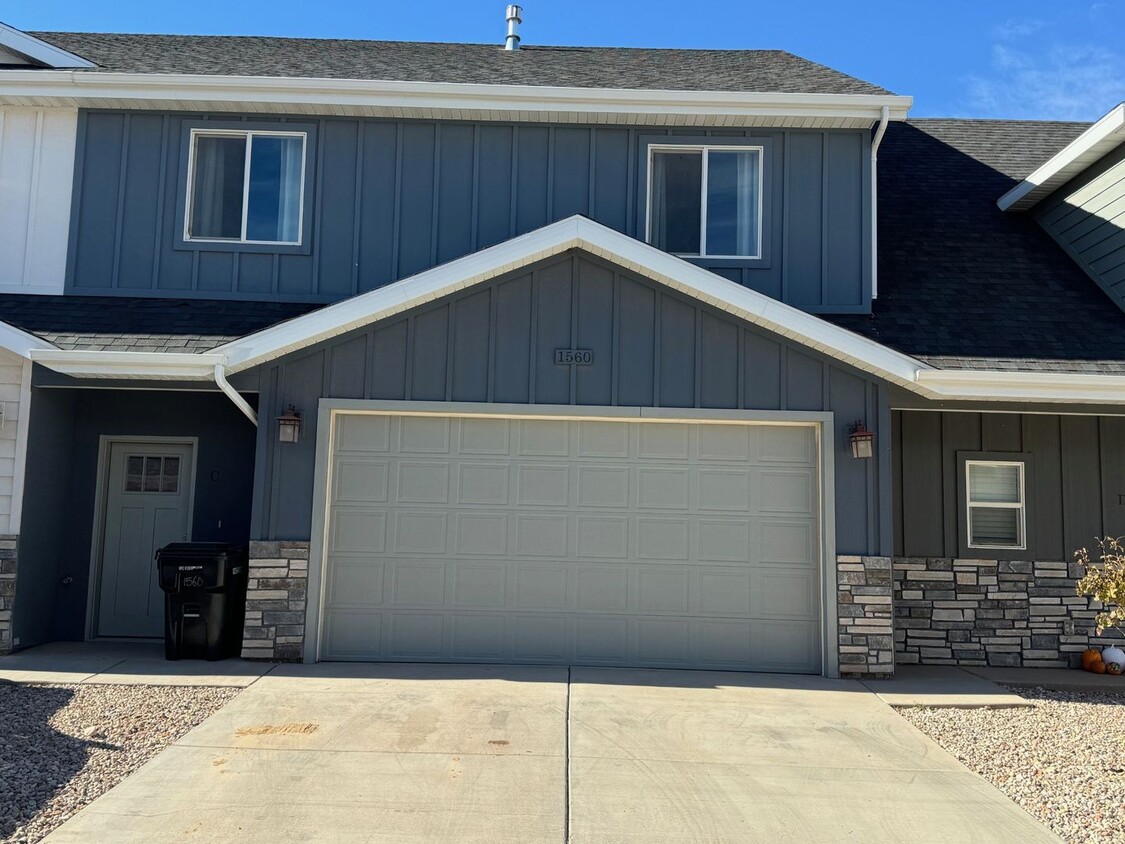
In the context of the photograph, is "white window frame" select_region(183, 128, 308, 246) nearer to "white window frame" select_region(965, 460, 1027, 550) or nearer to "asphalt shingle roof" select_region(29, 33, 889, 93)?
"asphalt shingle roof" select_region(29, 33, 889, 93)

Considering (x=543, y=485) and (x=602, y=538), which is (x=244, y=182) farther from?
(x=602, y=538)

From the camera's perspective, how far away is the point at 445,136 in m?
9.13

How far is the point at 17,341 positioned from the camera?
7410 millimetres

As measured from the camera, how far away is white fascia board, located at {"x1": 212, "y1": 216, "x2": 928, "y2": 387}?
7.39m

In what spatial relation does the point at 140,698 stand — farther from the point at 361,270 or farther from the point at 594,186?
the point at 594,186

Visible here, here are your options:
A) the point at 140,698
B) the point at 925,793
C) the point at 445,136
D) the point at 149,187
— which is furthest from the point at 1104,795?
the point at 149,187

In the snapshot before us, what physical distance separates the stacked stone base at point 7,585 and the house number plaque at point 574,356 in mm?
4883

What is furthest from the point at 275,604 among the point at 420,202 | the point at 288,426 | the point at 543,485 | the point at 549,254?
the point at 420,202

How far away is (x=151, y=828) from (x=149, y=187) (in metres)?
6.71

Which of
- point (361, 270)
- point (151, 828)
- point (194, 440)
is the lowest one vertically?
point (151, 828)

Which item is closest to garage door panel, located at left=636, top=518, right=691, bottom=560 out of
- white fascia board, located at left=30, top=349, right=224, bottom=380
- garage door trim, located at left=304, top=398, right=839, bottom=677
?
garage door trim, located at left=304, top=398, right=839, bottom=677

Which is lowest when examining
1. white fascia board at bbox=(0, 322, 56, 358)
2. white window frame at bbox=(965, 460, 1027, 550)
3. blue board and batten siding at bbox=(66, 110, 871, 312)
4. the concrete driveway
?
the concrete driveway

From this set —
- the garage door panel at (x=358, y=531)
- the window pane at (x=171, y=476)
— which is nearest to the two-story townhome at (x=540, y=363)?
the garage door panel at (x=358, y=531)

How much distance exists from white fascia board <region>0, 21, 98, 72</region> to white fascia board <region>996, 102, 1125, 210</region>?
1001 cm
